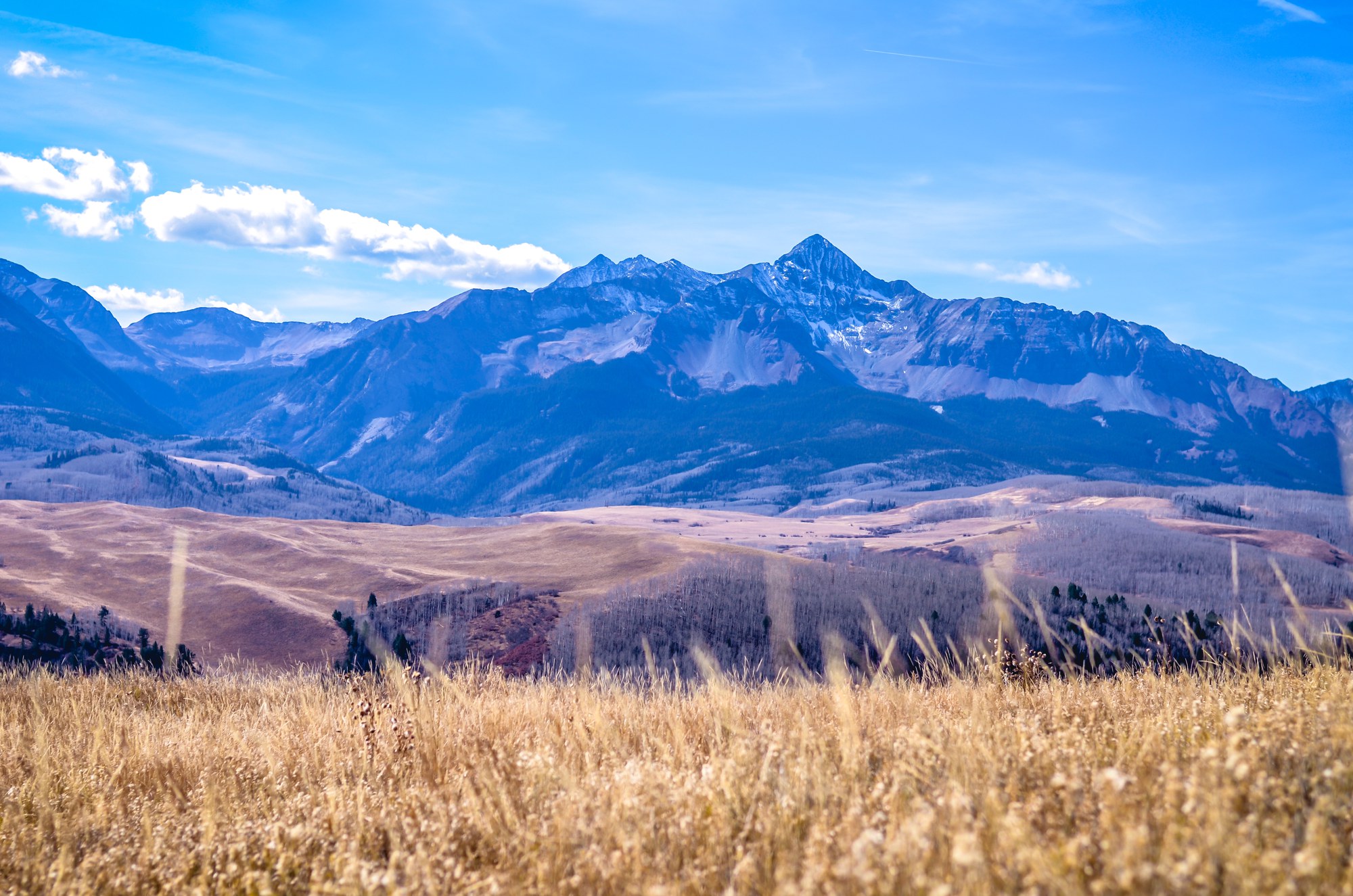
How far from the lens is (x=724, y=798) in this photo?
448 cm

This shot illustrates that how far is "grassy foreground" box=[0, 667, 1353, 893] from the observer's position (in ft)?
10.8

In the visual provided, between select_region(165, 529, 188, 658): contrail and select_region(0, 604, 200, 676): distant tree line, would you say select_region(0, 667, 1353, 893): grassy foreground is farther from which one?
select_region(165, 529, 188, 658): contrail

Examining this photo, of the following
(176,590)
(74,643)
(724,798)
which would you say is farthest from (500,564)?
(724,798)

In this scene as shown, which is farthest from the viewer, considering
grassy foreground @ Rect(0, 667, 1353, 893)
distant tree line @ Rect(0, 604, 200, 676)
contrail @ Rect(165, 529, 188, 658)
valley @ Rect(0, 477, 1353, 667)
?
valley @ Rect(0, 477, 1353, 667)

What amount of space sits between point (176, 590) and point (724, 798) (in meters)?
43.9

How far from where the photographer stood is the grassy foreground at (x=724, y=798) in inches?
130

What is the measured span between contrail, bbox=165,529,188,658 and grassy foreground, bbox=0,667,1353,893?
80.7 ft

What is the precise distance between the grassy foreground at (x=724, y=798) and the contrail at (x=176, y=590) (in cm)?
2460

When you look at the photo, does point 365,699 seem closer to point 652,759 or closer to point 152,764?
point 152,764

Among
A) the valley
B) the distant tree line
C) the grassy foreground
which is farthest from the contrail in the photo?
the grassy foreground

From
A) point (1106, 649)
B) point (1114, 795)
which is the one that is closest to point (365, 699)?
point (1114, 795)

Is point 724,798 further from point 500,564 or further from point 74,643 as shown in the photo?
point 500,564

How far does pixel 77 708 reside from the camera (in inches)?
383

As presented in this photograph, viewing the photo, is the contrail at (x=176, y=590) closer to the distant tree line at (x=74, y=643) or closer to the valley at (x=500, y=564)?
the valley at (x=500, y=564)
